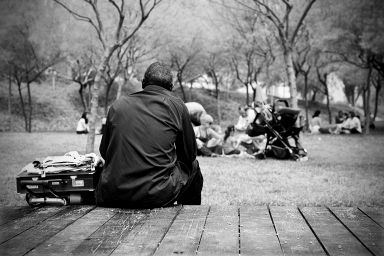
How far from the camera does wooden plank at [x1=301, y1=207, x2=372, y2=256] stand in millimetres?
2055

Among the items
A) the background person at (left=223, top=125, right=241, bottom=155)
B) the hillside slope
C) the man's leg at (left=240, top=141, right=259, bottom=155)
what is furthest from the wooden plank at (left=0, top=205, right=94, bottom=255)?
the hillside slope

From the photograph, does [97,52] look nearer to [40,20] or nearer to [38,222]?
[40,20]

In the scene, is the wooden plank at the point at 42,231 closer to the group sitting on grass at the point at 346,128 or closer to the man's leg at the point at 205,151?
the man's leg at the point at 205,151

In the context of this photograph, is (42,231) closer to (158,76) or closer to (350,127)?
(158,76)

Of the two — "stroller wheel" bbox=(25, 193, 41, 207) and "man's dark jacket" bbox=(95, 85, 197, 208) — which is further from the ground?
"man's dark jacket" bbox=(95, 85, 197, 208)

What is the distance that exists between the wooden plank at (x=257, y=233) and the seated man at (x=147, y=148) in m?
0.54

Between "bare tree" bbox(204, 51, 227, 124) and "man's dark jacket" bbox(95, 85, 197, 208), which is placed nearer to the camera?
"man's dark jacket" bbox(95, 85, 197, 208)

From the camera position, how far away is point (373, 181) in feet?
24.0

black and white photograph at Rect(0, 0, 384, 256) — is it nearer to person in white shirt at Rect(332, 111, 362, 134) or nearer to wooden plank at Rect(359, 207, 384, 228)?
wooden plank at Rect(359, 207, 384, 228)

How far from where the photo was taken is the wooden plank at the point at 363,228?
2.13m

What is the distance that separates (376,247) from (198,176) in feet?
5.05

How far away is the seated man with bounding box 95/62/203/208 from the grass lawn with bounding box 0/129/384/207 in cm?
259

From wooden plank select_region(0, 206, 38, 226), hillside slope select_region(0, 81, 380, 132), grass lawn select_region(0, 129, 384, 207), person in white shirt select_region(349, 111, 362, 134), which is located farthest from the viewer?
hillside slope select_region(0, 81, 380, 132)

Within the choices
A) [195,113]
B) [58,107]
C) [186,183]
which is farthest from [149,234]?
[58,107]
